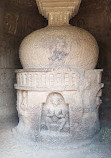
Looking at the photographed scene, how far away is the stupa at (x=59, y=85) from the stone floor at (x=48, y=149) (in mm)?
188

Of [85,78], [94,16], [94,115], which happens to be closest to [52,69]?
[85,78]

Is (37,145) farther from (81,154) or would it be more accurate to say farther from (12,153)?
(81,154)

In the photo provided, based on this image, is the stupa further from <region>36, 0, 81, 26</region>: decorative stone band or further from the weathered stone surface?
the weathered stone surface

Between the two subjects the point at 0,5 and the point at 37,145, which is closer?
the point at 37,145

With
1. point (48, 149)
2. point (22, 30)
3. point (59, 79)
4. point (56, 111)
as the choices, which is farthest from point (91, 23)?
point (48, 149)

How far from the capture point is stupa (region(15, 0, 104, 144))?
412 cm

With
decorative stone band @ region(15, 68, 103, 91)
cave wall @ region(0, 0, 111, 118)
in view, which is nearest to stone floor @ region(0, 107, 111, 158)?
decorative stone band @ region(15, 68, 103, 91)

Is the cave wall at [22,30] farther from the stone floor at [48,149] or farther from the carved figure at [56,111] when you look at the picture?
the carved figure at [56,111]

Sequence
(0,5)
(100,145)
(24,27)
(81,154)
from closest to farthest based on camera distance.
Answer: (81,154), (100,145), (0,5), (24,27)

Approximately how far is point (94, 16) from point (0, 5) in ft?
8.30

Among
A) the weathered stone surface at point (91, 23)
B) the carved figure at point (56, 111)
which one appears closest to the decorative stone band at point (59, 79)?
the carved figure at point (56, 111)

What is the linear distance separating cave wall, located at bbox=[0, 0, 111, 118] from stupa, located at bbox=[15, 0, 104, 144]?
1.49 metres

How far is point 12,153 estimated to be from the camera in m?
3.80

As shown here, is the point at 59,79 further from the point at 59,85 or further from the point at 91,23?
the point at 91,23
